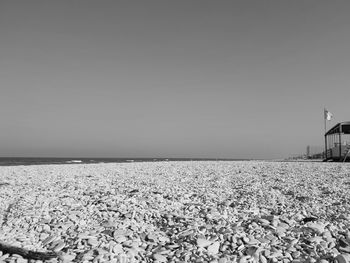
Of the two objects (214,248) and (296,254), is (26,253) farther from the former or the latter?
(296,254)

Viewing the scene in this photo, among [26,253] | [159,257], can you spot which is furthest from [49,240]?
[159,257]

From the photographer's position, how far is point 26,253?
3.52 meters

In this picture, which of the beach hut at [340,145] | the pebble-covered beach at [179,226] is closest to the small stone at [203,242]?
the pebble-covered beach at [179,226]

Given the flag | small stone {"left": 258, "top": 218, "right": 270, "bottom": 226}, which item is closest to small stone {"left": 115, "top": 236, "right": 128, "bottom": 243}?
small stone {"left": 258, "top": 218, "right": 270, "bottom": 226}

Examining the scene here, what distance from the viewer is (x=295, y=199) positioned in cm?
599

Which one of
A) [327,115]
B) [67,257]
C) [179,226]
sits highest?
[327,115]

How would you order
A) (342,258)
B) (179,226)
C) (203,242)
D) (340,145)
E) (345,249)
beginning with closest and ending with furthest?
(342,258), (345,249), (203,242), (179,226), (340,145)

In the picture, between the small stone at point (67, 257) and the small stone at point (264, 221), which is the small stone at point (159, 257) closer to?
the small stone at point (67, 257)

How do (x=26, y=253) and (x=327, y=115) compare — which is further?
(x=327, y=115)

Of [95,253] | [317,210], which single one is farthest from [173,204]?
[317,210]

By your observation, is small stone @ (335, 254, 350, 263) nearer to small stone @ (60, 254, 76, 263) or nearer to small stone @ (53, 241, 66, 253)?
small stone @ (60, 254, 76, 263)

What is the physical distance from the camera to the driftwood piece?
346 centimetres

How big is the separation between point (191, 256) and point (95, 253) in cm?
114

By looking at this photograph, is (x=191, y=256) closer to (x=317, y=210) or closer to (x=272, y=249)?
(x=272, y=249)
